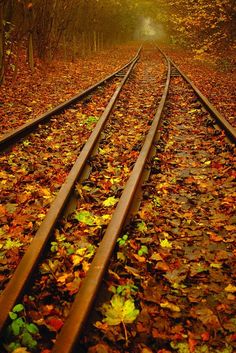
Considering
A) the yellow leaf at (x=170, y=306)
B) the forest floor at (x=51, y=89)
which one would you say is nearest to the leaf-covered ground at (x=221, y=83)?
the forest floor at (x=51, y=89)

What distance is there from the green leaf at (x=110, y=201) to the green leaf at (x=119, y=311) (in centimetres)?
147

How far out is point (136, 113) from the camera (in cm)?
858

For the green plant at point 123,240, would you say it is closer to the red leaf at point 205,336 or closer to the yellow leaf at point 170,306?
the yellow leaf at point 170,306

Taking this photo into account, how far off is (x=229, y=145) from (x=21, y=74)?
433 inches

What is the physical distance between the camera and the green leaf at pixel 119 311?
264 cm

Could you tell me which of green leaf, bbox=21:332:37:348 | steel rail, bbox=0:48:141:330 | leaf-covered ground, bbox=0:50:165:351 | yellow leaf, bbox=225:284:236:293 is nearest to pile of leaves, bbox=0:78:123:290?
steel rail, bbox=0:48:141:330

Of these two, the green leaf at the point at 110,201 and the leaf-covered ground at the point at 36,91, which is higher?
the leaf-covered ground at the point at 36,91

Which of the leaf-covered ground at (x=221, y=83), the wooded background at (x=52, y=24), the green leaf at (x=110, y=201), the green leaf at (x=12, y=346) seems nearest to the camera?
the green leaf at (x=12, y=346)

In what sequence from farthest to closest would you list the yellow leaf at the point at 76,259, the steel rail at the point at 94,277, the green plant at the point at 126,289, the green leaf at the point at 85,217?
the green leaf at the point at 85,217
the yellow leaf at the point at 76,259
the green plant at the point at 126,289
the steel rail at the point at 94,277

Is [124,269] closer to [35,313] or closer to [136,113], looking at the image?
[35,313]

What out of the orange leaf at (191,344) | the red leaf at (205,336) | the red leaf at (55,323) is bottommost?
the red leaf at (55,323)

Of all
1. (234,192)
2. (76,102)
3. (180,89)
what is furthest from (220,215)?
(180,89)

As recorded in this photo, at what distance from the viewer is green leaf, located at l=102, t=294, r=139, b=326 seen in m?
2.64

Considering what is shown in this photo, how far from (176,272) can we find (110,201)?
4.47 feet
